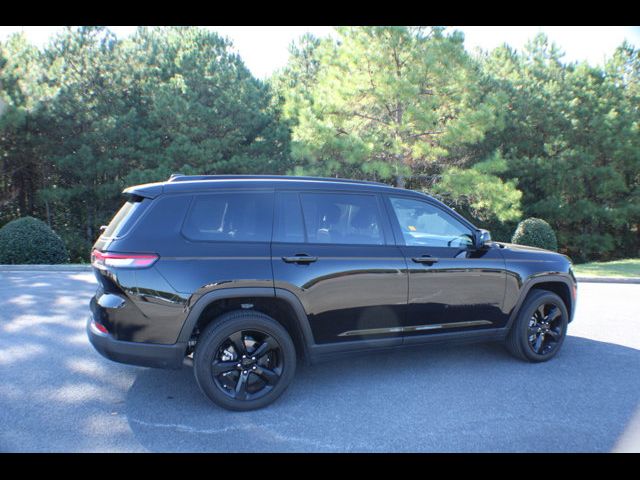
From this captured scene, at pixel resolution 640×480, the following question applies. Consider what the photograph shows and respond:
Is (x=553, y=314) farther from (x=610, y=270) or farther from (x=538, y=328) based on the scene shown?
(x=610, y=270)

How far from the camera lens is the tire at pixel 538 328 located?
16.1 feet

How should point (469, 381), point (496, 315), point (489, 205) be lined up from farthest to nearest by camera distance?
1. point (489, 205)
2. point (496, 315)
3. point (469, 381)

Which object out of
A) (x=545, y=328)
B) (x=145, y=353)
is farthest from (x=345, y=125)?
(x=145, y=353)

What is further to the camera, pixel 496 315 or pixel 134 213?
pixel 496 315

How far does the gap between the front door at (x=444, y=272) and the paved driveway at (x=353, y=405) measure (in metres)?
0.55

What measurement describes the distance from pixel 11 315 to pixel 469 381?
5977mm

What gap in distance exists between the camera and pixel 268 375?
12.7 ft

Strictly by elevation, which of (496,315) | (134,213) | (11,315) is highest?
(134,213)

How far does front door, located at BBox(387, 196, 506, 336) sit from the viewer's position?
172 inches

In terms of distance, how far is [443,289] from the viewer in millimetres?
4473

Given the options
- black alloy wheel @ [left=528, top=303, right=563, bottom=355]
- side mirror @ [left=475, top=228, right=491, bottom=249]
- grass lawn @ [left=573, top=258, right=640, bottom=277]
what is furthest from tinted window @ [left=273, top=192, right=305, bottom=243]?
grass lawn @ [left=573, top=258, right=640, bottom=277]
